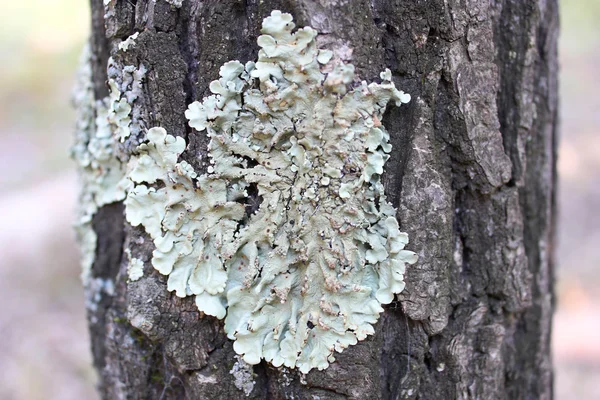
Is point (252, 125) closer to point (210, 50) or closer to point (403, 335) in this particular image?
point (210, 50)

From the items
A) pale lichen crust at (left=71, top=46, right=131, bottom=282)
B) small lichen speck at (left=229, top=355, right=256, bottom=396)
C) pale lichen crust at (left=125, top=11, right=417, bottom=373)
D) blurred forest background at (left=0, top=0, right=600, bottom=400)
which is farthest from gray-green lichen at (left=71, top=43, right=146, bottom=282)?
blurred forest background at (left=0, top=0, right=600, bottom=400)

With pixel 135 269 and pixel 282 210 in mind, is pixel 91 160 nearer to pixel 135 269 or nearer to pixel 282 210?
pixel 135 269

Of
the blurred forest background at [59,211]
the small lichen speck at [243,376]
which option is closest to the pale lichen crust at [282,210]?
the small lichen speck at [243,376]

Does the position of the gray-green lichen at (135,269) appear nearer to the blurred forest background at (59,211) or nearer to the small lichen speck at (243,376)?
the small lichen speck at (243,376)

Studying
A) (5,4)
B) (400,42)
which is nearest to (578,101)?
(400,42)

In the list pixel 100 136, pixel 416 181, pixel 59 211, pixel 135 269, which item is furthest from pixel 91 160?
pixel 59 211

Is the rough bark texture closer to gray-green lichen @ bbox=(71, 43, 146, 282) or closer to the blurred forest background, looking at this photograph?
gray-green lichen @ bbox=(71, 43, 146, 282)
